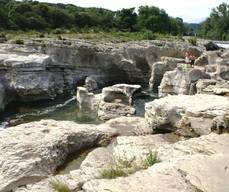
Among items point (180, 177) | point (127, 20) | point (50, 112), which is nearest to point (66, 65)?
point (50, 112)

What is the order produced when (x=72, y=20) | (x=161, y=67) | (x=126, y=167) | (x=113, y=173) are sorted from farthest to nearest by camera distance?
(x=72, y=20) < (x=161, y=67) < (x=126, y=167) < (x=113, y=173)

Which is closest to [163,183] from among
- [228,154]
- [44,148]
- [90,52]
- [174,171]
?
[174,171]

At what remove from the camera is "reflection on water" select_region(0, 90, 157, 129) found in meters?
25.6

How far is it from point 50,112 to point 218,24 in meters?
75.0

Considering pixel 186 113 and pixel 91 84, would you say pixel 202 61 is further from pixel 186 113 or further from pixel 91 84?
pixel 186 113

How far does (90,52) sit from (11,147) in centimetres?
2997

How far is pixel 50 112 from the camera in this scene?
91.8 feet

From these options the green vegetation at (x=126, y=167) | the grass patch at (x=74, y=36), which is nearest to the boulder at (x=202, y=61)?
the grass patch at (x=74, y=36)

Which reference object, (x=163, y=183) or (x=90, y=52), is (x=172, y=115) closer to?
(x=163, y=183)

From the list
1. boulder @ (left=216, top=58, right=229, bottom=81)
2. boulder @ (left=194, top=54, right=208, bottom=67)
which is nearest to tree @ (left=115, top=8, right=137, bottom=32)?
boulder @ (left=194, top=54, right=208, bottom=67)

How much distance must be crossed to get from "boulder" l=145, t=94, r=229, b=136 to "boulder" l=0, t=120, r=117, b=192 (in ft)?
6.75

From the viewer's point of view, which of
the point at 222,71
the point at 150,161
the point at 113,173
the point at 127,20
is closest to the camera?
the point at 113,173

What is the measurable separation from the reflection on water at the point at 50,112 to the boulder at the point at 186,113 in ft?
36.7

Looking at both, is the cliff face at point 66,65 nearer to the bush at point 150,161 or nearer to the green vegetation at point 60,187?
the green vegetation at point 60,187
